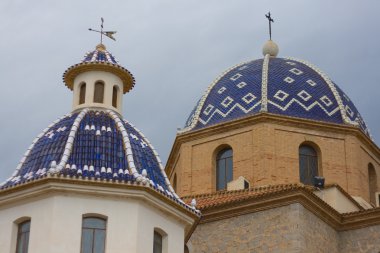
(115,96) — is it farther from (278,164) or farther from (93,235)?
(278,164)

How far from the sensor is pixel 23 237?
16656 mm

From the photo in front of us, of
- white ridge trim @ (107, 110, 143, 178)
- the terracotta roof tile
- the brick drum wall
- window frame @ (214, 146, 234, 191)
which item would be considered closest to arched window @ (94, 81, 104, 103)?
white ridge trim @ (107, 110, 143, 178)

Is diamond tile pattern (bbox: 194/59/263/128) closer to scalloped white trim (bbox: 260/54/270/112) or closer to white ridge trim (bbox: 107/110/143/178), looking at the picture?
scalloped white trim (bbox: 260/54/270/112)

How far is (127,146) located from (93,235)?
227cm

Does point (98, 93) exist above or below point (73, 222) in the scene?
above

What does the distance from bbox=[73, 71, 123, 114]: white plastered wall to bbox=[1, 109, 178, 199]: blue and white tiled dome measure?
0.32 metres

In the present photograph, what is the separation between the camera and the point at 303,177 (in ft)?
81.8

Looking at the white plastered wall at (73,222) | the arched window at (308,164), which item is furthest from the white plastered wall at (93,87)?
the arched window at (308,164)

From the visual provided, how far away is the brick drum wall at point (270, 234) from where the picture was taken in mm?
21016

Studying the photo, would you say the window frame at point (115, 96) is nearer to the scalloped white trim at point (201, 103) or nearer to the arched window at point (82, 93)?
the arched window at point (82, 93)

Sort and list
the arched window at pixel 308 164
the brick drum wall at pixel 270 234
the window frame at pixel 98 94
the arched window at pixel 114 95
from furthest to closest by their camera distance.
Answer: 1. the arched window at pixel 308 164
2. the brick drum wall at pixel 270 234
3. the arched window at pixel 114 95
4. the window frame at pixel 98 94

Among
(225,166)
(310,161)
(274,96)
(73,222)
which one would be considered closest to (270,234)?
(310,161)

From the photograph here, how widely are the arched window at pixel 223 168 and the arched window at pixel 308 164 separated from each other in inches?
83.0

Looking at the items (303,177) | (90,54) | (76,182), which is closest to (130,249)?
(76,182)
